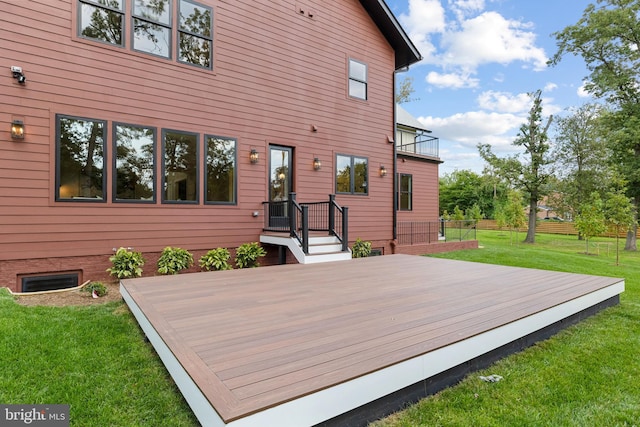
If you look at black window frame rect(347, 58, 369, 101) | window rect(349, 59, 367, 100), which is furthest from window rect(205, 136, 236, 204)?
window rect(349, 59, 367, 100)

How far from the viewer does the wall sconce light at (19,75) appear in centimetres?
482

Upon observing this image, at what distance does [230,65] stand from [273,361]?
6420mm

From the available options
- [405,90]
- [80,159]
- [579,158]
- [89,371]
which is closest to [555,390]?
[89,371]

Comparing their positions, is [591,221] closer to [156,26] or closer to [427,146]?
[427,146]

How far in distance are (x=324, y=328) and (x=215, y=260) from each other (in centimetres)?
417

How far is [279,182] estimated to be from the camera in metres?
7.54

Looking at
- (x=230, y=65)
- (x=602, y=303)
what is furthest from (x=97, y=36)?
(x=602, y=303)

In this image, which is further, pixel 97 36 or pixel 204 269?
pixel 204 269

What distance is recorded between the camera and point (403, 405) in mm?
2094

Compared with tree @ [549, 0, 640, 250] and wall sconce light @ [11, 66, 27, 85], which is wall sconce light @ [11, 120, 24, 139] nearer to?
wall sconce light @ [11, 66, 27, 85]

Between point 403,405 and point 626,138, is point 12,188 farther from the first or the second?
point 626,138

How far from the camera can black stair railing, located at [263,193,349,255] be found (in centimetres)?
616

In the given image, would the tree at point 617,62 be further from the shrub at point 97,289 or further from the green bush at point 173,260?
the shrub at point 97,289

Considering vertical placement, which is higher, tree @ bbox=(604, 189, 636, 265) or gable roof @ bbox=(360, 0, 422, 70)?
gable roof @ bbox=(360, 0, 422, 70)
